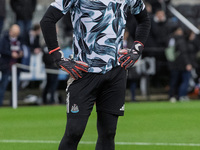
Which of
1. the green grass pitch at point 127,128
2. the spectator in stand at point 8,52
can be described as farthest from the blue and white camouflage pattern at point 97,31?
the spectator in stand at point 8,52

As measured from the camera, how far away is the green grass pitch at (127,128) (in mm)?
8180

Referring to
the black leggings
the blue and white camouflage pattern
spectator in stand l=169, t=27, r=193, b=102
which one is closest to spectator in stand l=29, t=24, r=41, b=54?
spectator in stand l=169, t=27, r=193, b=102

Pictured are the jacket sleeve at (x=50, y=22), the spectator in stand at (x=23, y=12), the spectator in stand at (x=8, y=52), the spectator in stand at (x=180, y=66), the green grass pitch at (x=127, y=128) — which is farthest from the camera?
the spectator in stand at (x=23, y=12)

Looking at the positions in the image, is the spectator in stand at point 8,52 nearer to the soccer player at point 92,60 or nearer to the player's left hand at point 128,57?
the player's left hand at point 128,57

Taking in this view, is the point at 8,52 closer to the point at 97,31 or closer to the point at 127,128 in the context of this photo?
the point at 127,128

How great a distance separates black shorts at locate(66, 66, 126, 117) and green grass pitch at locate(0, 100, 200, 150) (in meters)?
2.63

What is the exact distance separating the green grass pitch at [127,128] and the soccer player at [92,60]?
2659 mm

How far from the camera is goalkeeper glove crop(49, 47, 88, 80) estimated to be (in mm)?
5016

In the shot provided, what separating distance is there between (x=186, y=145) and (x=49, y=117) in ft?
16.6

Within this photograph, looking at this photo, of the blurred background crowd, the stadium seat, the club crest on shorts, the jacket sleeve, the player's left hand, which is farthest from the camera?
the stadium seat

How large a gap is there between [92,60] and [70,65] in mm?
229

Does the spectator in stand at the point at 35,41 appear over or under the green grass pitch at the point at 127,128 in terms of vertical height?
over

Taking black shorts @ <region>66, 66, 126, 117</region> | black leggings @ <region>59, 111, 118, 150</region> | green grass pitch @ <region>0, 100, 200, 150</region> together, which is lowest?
green grass pitch @ <region>0, 100, 200, 150</region>

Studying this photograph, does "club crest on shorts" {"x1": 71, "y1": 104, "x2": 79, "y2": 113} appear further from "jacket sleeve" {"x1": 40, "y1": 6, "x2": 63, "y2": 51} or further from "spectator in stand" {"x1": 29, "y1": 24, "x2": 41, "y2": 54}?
"spectator in stand" {"x1": 29, "y1": 24, "x2": 41, "y2": 54}
